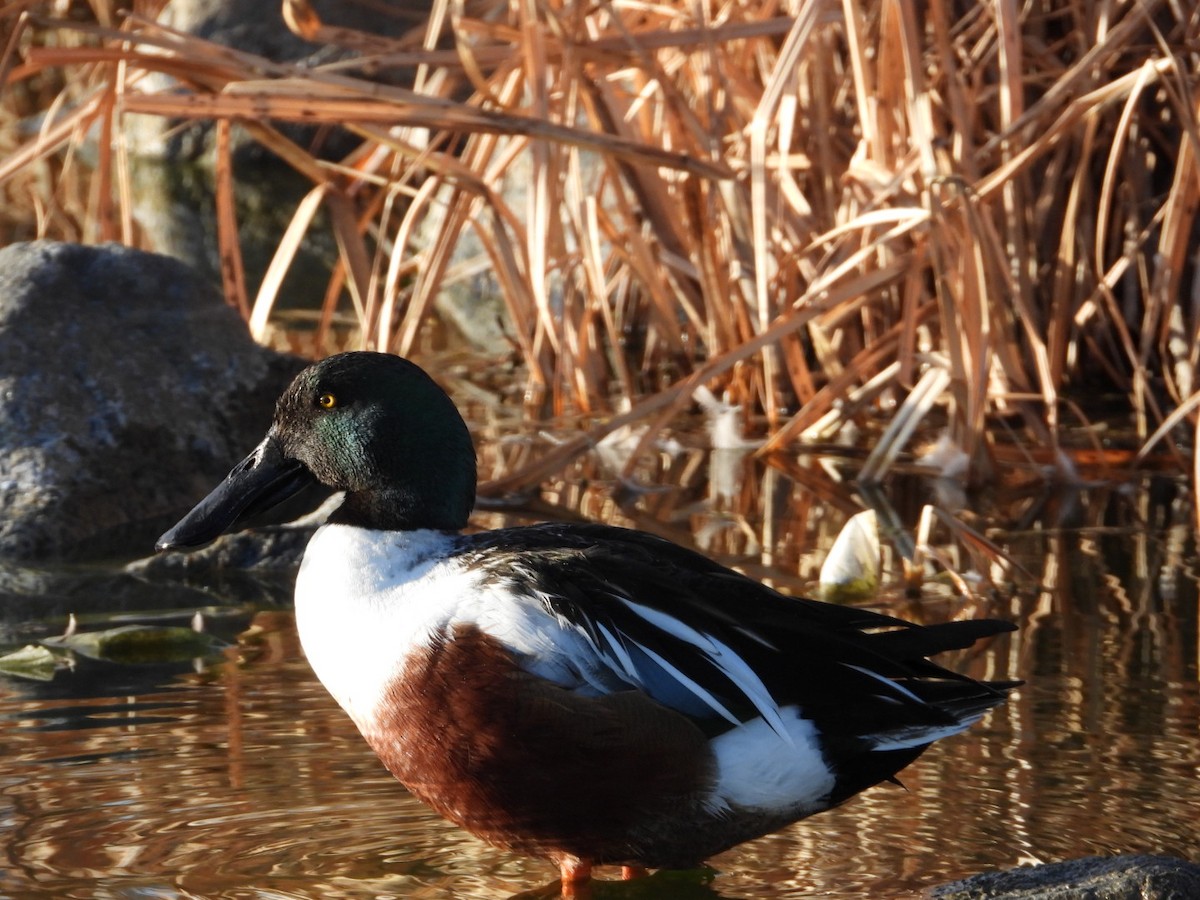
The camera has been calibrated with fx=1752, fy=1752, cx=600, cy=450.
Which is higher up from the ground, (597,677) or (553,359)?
(553,359)

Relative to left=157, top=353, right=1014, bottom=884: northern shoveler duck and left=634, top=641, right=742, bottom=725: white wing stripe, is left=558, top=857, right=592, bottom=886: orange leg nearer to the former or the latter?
left=157, top=353, right=1014, bottom=884: northern shoveler duck

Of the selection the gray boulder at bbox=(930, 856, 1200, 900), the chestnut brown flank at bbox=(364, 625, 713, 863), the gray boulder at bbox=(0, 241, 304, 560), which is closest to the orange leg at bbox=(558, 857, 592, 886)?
the chestnut brown flank at bbox=(364, 625, 713, 863)

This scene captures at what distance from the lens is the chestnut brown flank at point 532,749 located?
2457 mm

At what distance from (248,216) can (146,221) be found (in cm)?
78

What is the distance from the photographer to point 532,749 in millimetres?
2457

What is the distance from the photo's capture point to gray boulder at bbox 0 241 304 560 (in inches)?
178

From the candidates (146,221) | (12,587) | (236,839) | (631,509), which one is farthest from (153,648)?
(146,221)

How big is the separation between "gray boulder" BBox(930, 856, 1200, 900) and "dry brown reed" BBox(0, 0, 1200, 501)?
1942 millimetres

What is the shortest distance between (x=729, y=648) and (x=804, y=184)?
3.09m

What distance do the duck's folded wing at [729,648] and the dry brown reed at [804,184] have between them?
1.78 meters

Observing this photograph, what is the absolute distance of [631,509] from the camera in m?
4.68

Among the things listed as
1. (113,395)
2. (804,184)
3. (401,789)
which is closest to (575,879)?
(401,789)

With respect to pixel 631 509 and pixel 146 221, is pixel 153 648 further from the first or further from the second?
pixel 146 221

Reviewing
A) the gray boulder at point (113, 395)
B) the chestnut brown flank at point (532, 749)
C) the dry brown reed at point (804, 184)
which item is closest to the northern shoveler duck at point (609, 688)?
the chestnut brown flank at point (532, 749)
